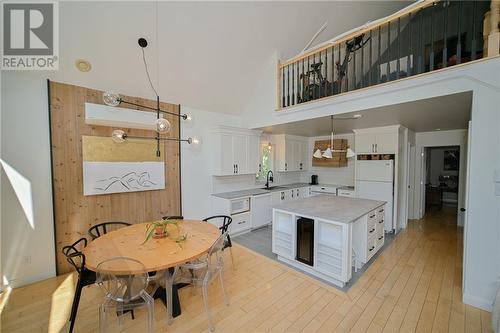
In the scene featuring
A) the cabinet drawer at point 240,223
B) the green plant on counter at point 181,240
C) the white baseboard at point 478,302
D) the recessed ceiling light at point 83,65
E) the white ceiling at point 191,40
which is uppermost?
the white ceiling at point 191,40

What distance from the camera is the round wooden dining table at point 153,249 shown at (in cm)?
179

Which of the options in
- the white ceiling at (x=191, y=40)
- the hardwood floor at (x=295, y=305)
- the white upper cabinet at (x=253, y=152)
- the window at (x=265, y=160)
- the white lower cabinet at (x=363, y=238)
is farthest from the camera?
the window at (x=265, y=160)

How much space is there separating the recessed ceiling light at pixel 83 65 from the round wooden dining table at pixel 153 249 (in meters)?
2.32

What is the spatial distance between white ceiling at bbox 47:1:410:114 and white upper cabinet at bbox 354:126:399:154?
94.0 inches

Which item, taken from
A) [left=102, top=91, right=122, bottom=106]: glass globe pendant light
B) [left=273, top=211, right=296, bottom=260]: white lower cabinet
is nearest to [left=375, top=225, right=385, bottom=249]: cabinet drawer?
[left=273, top=211, right=296, bottom=260]: white lower cabinet

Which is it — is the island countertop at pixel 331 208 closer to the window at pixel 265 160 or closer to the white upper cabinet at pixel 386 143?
the white upper cabinet at pixel 386 143

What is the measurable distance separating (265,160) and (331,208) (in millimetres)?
2910

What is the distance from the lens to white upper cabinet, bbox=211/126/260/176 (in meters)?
4.45

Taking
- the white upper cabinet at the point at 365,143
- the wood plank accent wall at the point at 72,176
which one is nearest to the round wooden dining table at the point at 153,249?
the wood plank accent wall at the point at 72,176

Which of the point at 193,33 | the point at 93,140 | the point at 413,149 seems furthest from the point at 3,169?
the point at 413,149

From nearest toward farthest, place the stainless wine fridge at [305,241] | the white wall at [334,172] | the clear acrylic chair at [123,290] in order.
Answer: the clear acrylic chair at [123,290]
the stainless wine fridge at [305,241]
the white wall at [334,172]

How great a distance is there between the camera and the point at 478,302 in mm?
2248

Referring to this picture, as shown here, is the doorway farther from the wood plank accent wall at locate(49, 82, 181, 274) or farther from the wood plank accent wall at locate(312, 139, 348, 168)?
the wood plank accent wall at locate(49, 82, 181, 274)

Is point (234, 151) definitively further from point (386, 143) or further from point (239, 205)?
point (386, 143)
